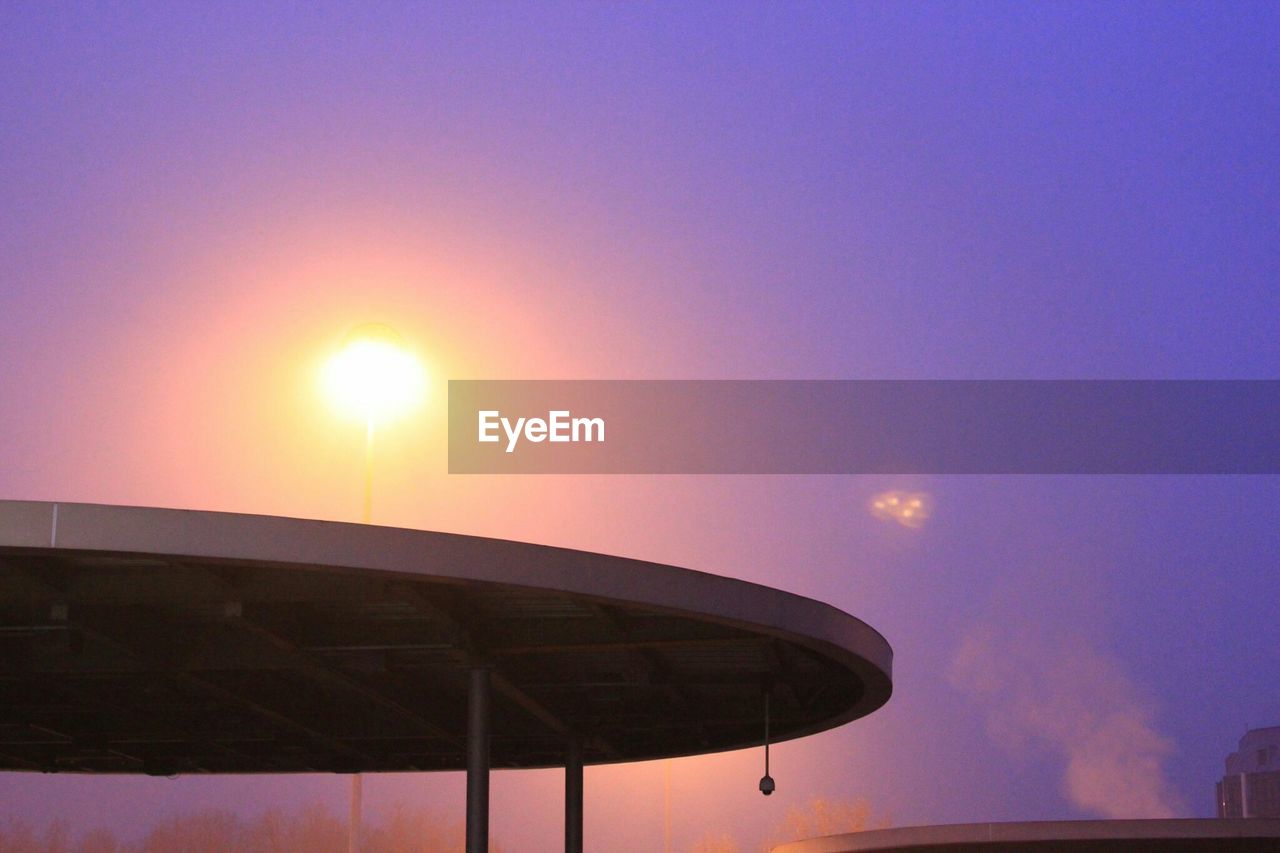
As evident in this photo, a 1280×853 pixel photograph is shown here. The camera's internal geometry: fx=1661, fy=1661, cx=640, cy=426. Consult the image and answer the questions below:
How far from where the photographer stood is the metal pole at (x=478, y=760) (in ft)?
59.4

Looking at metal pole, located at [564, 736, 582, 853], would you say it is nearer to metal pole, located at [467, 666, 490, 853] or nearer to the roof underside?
the roof underside

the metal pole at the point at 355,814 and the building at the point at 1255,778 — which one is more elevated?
the building at the point at 1255,778

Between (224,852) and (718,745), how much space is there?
333ft

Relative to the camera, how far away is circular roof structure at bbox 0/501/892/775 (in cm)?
1320

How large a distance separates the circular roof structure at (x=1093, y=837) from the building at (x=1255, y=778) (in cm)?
3160

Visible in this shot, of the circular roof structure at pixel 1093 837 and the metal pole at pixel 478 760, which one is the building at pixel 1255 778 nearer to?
the circular roof structure at pixel 1093 837

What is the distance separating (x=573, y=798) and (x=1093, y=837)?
9.68m

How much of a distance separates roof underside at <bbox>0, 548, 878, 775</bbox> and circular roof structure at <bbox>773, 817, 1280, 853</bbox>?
6.65 meters

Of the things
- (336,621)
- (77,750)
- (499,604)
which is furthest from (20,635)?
(77,750)

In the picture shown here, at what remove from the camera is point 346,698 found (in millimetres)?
21609

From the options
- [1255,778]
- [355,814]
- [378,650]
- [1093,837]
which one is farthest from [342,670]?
[1255,778]

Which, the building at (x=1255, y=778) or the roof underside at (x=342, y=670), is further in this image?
the building at (x=1255, y=778)

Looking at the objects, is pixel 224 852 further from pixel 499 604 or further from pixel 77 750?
pixel 499 604

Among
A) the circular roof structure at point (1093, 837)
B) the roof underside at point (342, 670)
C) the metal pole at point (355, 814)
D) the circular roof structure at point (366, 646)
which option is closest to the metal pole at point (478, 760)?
the roof underside at point (342, 670)
